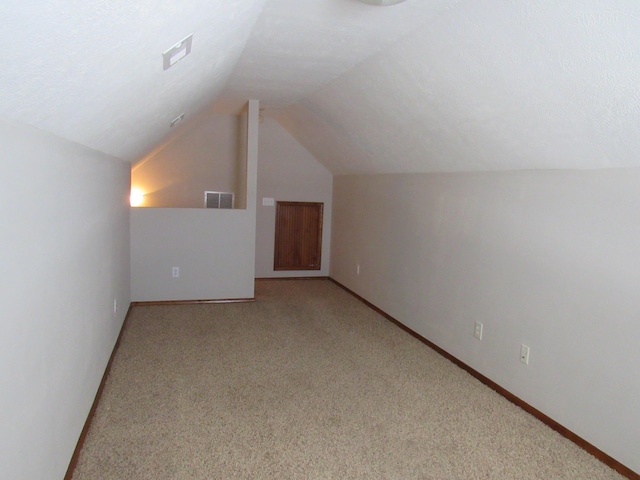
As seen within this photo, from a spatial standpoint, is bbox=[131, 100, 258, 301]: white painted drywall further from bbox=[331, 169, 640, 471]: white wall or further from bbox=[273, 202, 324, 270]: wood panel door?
Result: bbox=[331, 169, 640, 471]: white wall

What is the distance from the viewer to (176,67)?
7.46ft

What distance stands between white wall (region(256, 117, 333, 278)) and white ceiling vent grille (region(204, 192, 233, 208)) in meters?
0.43

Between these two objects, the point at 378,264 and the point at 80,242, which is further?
the point at 378,264

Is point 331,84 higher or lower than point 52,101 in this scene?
higher

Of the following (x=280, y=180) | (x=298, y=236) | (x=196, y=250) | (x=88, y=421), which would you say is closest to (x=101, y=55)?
(x=88, y=421)

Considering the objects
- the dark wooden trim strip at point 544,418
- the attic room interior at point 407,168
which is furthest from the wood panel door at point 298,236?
the dark wooden trim strip at point 544,418

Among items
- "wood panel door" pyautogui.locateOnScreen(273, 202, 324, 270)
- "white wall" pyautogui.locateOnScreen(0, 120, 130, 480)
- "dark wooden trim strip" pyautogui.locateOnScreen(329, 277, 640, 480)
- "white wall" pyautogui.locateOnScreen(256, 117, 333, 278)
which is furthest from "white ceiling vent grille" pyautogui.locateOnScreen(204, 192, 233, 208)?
"white wall" pyautogui.locateOnScreen(0, 120, 130, 480)

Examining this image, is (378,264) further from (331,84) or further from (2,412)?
(2,412)

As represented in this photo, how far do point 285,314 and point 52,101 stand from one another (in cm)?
386

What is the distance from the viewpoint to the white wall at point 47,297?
133 centimetres

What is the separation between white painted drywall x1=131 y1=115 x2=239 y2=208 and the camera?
620 cm

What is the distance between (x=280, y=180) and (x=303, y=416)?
438 cm

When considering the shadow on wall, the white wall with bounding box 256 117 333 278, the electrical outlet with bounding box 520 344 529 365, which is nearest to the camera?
the electrical outlet with bounding box 520 344 529 365

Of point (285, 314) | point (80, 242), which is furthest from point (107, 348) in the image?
point (285, 314)
